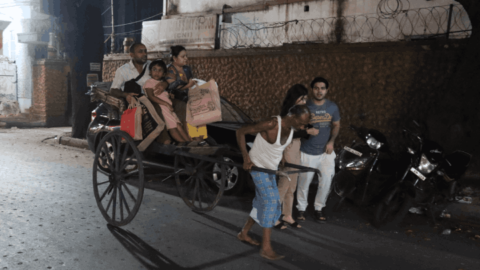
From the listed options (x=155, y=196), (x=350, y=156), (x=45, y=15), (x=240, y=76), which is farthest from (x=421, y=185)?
(x=45, y=15)

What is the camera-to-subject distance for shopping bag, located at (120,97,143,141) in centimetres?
459

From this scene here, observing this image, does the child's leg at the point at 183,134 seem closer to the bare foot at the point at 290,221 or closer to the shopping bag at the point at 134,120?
the shopping bag at the point at 134,120

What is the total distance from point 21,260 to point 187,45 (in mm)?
9493

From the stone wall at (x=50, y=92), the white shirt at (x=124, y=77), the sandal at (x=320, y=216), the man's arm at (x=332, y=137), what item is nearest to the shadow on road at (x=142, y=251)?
the white shirt at (x=124, y=77)

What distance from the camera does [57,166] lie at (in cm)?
823

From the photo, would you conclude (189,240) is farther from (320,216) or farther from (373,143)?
(373,143)

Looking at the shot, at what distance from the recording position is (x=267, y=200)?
377 cm

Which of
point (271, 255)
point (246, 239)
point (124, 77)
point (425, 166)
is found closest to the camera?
point (271, 255)

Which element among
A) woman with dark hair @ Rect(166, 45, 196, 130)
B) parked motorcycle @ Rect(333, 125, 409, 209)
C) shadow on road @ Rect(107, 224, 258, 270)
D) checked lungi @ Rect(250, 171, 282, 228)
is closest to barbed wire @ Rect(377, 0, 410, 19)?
parked motorcycle @ Rect(333, 125, 409, 209)

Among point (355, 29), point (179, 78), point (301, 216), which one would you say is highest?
point (355, 29)

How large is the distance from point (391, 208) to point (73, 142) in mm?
9912

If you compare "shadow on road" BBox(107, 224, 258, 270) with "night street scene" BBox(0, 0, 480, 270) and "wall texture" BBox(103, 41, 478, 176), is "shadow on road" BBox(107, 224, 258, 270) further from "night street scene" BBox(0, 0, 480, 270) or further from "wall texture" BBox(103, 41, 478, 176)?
"wall texture" BBox(103, 41, 478, 176)

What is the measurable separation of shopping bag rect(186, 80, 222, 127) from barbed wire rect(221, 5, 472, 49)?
5391mm

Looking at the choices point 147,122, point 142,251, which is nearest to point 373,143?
point 147,122
